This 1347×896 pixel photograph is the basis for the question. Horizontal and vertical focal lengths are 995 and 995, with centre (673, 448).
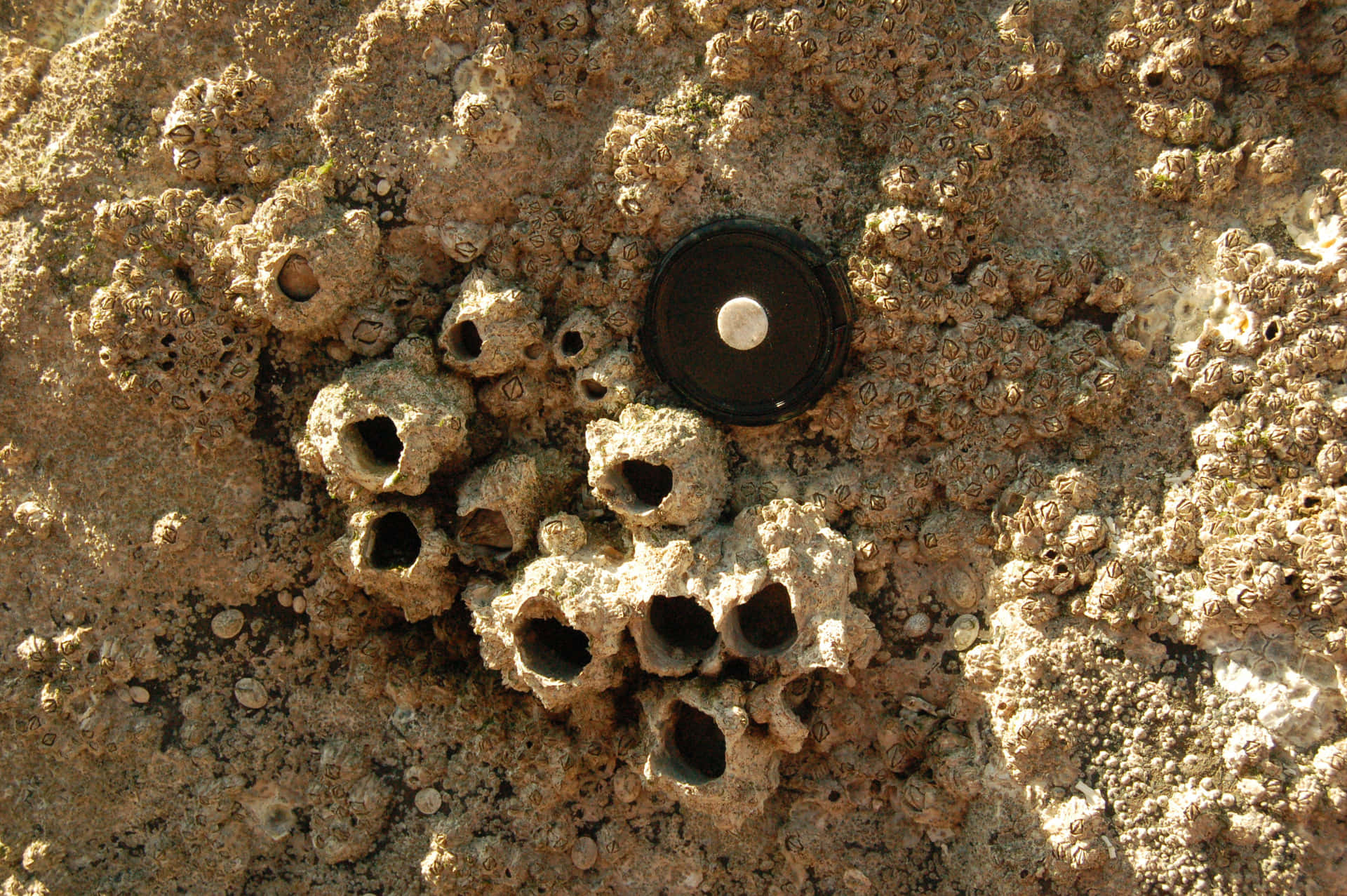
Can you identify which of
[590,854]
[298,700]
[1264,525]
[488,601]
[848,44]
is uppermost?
[848,44]

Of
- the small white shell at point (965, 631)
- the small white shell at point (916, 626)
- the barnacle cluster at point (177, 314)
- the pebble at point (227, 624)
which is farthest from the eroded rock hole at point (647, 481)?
the pebble at point (227, 624)

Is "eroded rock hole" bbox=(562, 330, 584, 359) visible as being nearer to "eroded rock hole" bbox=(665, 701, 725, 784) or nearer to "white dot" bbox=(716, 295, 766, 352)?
"white dot" bbox=(716, 295, 766, 352)

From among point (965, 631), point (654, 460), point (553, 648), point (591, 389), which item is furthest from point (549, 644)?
point (965, 631)

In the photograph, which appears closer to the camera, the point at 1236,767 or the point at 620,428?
the point at 1236,767

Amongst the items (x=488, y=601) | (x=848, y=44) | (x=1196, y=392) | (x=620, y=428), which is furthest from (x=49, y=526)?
(x=1196, y=392)

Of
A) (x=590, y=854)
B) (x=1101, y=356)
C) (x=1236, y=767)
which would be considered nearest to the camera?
(x=1236, y=767)

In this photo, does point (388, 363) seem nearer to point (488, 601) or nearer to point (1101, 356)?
point (488, 601)

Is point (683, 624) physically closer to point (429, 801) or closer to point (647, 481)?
point (647, 481)

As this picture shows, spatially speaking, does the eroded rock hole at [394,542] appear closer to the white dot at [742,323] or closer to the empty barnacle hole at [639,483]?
the empty barnacle hole at [639,483]
